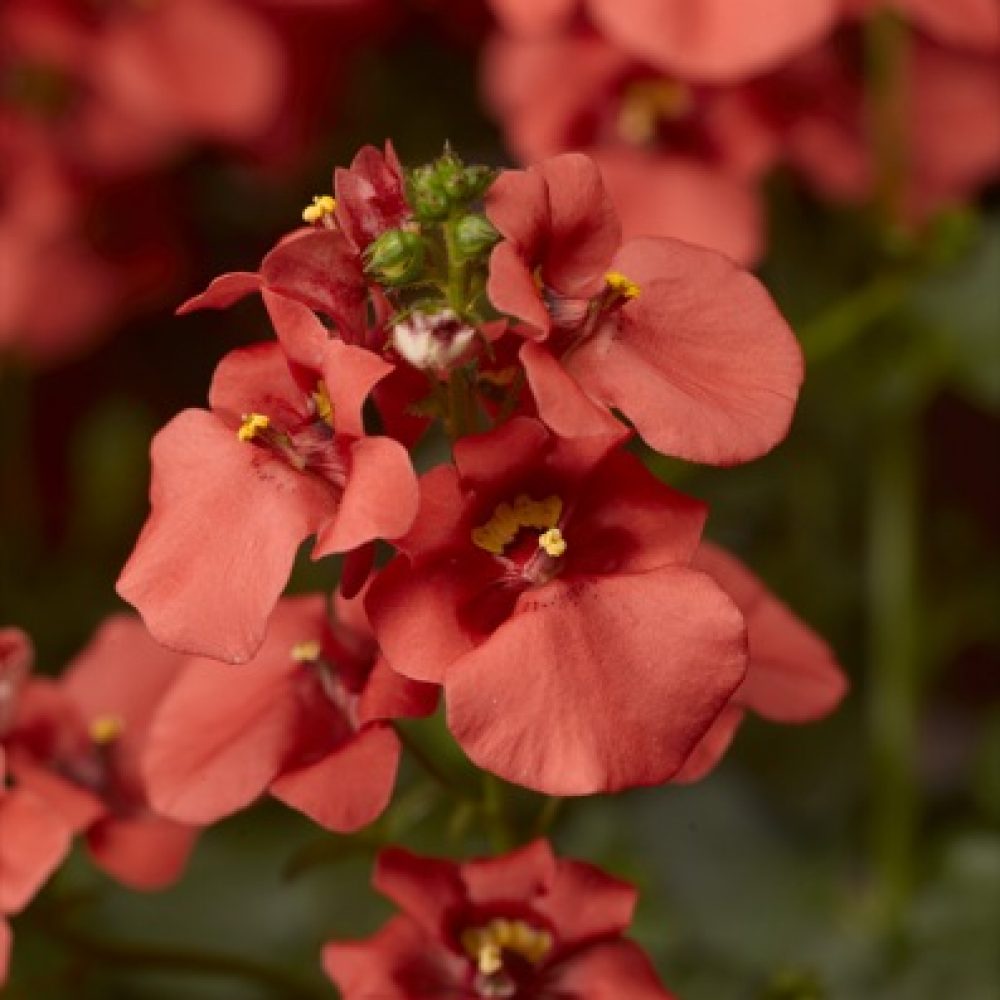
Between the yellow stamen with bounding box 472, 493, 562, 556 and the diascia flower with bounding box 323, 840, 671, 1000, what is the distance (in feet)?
0.37

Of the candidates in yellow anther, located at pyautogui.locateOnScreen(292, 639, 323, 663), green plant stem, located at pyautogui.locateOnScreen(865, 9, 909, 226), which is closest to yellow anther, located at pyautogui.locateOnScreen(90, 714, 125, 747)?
yellow anther, located at pyautogui.locateOnScreen(292, 639, 323, 663)

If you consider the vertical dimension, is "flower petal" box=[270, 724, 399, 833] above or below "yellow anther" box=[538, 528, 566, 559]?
below

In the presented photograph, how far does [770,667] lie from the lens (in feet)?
2.67

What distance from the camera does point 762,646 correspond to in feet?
2.69

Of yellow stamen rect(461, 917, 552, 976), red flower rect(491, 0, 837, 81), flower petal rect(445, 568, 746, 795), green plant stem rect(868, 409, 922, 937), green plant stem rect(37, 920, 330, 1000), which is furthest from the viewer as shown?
green plant stem rect(868, 409, 922, 937)

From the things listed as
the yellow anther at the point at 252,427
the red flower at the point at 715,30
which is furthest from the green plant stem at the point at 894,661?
the yellow anther at the point at 252,427

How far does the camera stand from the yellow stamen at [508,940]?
775mm

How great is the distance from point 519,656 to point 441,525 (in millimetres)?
61

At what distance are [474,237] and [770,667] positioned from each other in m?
0.23

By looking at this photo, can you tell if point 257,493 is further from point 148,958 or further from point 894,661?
point 894,661

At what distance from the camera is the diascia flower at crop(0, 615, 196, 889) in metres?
0.85

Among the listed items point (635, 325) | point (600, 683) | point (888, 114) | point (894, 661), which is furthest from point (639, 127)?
point (600, 683)

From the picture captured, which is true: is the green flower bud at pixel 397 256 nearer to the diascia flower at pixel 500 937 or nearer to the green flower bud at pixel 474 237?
the green flower bud at pixel 474 237

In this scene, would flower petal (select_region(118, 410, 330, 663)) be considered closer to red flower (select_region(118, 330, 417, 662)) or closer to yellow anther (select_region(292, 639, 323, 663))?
red flower (select_region(118, 330, 417, 662))
